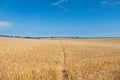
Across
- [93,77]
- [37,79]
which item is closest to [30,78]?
[37,79]

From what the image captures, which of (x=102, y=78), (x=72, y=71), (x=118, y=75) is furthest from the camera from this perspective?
(x=72, y=71)

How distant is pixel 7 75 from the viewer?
8008 mm

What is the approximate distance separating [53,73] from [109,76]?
2087mm

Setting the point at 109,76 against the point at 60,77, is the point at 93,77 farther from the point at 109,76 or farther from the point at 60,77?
the point at 60,77

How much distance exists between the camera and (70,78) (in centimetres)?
798

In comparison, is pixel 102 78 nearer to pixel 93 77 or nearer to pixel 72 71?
pixel 93 77

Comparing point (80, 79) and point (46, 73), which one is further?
point (46, 73)

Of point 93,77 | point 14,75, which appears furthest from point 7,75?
point 93,77

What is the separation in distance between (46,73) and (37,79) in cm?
89

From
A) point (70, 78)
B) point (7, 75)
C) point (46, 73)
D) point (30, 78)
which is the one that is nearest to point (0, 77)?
point (7, 75)

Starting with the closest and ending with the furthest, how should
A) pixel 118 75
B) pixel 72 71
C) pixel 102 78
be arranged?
pixel 102 78, pixel 118 75, pixel 72 71

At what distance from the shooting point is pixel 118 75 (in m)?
8.22

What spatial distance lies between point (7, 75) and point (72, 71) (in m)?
2.79

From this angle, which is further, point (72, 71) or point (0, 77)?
point (72, 71)
